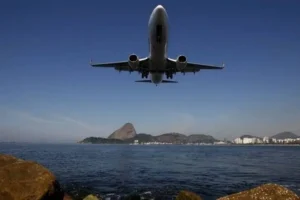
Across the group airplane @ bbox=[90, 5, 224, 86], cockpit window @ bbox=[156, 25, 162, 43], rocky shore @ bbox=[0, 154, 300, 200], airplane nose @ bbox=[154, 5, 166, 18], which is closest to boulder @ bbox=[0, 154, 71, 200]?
rocky shore @ bbox=[0, 154, 300, 200]

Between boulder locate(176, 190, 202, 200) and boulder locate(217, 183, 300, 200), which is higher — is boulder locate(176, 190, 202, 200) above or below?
below

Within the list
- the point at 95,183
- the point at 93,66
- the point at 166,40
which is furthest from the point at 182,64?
the point at 95,183

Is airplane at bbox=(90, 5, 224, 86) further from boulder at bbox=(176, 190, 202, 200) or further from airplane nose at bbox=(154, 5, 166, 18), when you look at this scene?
boulder at bbox=(176, 190, 202, 200)

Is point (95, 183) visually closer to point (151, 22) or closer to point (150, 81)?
point (150, 81)

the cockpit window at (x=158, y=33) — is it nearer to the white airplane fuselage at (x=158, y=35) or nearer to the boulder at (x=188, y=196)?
the white airplane fuselage at (x=158, y=35)

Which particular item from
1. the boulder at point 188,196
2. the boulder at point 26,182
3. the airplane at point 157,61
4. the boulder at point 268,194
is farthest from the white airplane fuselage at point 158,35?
the boulder at point 268,194

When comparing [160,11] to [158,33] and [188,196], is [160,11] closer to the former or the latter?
[158,33]
